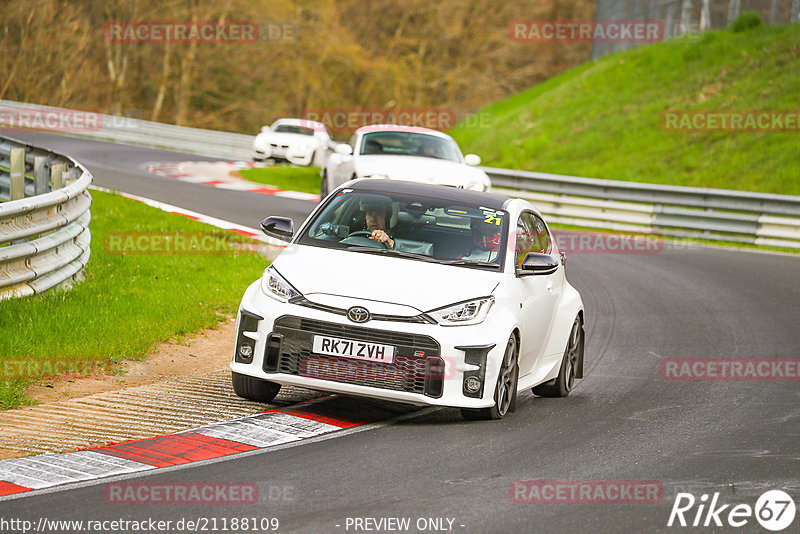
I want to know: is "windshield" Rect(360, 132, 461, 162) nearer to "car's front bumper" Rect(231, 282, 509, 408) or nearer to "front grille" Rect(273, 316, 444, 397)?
"car's front bumper" Rect(231, 282, 509, 408)

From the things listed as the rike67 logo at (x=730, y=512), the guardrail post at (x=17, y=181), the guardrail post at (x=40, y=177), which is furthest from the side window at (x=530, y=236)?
the guardrail post at (x=40, y=177)

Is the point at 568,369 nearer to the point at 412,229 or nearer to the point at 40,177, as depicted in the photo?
the point at 412,229

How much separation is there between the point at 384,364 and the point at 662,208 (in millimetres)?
17634

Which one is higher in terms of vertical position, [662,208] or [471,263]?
[471,263]

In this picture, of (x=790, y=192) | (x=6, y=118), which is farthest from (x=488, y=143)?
(x=6, y=118)

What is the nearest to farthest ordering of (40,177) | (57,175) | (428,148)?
1. (57,175)
2. (40,177)
3. (428,148)

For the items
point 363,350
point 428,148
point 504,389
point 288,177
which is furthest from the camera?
point 288,177

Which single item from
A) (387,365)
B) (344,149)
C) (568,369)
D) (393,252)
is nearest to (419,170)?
(344,149)

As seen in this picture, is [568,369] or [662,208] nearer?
[568,369]

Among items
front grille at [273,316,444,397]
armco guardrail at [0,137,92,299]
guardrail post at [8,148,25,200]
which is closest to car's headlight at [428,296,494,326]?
front grille at [273,316,444,397]

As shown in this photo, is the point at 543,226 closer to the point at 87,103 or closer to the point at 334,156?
the point at 334,156

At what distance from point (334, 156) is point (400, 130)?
1.41 m

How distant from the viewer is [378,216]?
27.6 ft

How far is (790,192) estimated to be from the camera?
83.8 ft
